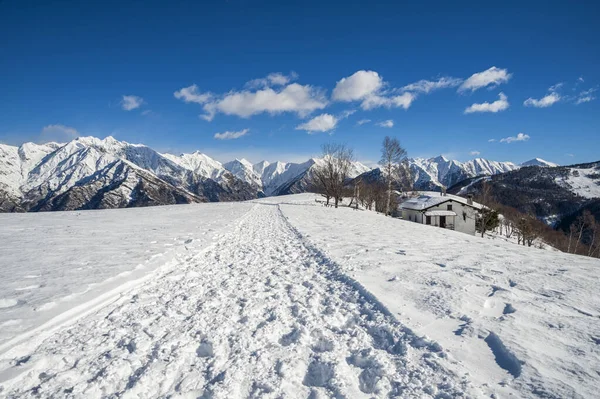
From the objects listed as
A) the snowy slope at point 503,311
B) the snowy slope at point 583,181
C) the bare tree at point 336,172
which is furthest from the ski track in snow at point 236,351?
the snowy slope at point 583,181

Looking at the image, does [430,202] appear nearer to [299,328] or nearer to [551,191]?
[299,328]

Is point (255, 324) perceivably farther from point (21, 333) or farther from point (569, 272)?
point (569, 272)

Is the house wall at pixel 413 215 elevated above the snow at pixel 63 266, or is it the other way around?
the snow at pixel 63 266

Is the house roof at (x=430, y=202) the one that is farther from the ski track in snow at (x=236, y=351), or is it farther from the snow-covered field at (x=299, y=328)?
the ski track in snow at (x=236, y=351)

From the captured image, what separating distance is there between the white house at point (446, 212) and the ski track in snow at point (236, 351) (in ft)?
157

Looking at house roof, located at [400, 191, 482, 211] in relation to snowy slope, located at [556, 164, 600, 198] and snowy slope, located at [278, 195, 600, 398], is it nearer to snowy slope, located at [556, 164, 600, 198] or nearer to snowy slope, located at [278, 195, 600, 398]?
snowy slope, located at [278, 195, 600, 398]

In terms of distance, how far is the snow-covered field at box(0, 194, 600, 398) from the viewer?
298cm

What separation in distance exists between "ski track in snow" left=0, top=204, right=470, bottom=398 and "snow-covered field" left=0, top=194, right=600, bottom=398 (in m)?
0.02

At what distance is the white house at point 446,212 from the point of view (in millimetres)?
48312

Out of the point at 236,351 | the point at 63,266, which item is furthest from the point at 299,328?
the point at 63,266

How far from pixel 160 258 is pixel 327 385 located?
7.32 meters

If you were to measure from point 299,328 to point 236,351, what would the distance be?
1057mm

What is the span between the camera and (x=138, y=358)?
3480 mm

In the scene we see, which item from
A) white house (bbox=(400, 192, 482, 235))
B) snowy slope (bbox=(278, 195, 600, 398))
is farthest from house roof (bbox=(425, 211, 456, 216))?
snowy slope (bbox=(278, 195, 600, 398))
